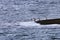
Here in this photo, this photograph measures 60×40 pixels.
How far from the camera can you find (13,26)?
243cm

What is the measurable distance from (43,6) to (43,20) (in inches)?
6.9

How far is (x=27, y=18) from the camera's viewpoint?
2.47m

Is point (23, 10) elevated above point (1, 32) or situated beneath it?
elevated above

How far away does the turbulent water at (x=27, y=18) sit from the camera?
94.5 inches

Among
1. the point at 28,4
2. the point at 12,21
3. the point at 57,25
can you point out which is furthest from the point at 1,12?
the point at 57,25

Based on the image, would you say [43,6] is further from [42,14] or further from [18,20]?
[18,20]

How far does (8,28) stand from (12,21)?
0.10m

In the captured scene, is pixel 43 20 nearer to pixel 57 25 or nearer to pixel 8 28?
pixel 57 25

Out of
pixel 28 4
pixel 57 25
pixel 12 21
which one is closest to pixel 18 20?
pixel 12 21

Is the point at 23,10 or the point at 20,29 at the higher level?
the point at 23,10

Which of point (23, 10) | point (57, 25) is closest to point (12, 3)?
point (23, 10)

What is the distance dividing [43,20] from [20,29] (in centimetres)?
28

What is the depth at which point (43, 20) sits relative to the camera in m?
2.43

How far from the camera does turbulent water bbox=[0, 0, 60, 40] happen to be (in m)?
2.40
